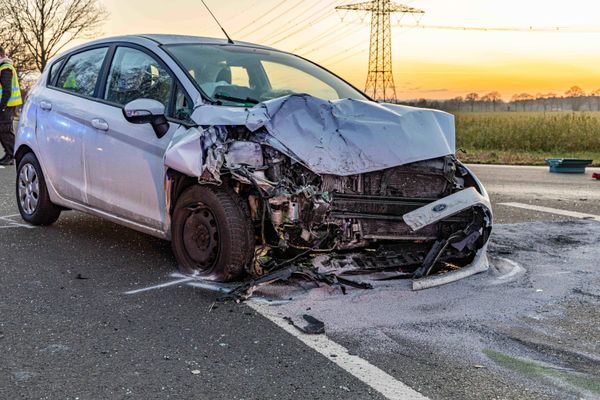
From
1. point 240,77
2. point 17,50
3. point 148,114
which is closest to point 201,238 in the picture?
point 148,114

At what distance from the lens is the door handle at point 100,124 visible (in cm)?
571

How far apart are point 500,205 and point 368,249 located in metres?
4.65

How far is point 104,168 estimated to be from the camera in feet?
18.9

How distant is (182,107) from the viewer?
521 cm

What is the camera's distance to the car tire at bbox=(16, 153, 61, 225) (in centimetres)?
684

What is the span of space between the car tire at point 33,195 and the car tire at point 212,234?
232 cm

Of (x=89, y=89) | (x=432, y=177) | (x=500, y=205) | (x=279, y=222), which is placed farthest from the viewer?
(x=500, y=205)

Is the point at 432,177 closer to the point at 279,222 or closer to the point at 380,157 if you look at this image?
the point at 380,157

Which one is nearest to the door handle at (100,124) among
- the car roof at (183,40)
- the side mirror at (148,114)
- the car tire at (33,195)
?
the side mirror at (148,114)

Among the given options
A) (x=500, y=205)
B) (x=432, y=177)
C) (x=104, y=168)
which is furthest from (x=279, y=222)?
(x=500, y=205)

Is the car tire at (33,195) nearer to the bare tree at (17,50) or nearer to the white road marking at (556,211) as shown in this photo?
the white road marking at (556,211)

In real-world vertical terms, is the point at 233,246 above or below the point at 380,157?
below

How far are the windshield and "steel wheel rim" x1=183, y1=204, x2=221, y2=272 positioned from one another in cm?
87

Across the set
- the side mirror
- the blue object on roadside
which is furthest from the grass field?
the side mirror
